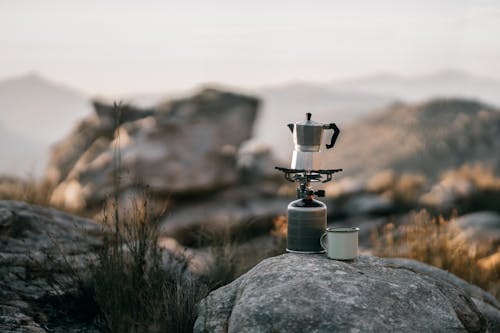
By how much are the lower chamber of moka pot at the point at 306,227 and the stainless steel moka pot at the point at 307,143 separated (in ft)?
0.89

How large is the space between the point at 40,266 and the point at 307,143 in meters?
2.57

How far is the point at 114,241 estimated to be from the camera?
5.18 meters

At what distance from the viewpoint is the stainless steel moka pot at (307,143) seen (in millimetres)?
4754

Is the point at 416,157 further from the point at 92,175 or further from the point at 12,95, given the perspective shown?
the point at 12,95

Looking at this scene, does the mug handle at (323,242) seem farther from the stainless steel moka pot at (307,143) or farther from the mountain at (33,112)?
the mountain at (33,112)

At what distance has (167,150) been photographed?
47.1ft

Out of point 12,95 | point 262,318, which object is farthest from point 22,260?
point 12,95

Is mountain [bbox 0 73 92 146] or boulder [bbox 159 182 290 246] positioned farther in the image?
mountain [bbox 0 73 92 146]

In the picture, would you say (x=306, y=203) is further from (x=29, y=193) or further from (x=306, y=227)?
(x=29, y=193)

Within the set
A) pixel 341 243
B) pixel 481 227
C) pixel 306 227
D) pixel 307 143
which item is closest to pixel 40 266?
pixel 306 227

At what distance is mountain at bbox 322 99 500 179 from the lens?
1092 inches

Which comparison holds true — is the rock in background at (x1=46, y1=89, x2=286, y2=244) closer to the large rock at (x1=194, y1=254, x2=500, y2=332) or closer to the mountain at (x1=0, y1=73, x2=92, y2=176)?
the large rock at (x1=194, y1=254, x2=500, y2=332)

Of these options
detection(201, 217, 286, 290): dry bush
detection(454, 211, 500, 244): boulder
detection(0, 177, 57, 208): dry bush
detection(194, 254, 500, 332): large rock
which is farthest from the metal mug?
detection(454, 211, 500, 244): boulder

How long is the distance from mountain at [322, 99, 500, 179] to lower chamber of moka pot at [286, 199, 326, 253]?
20536mm
